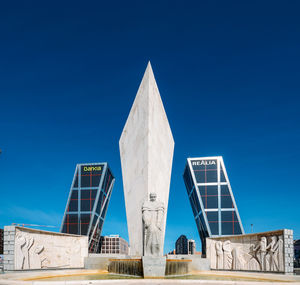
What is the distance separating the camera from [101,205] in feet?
174

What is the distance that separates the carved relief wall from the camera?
38.9 ft

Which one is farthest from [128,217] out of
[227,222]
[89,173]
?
[89,173]

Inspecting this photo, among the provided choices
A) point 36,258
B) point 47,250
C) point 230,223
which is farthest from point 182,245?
point 36,258

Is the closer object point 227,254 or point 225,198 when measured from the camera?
point 227,254

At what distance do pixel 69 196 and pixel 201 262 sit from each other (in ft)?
127

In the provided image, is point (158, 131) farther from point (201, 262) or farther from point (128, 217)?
point (201, 262)

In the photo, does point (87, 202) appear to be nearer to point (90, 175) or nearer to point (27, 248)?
point (90, 175)

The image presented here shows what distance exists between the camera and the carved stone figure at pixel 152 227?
10.7 metres

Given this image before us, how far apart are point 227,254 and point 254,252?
5.56 ft

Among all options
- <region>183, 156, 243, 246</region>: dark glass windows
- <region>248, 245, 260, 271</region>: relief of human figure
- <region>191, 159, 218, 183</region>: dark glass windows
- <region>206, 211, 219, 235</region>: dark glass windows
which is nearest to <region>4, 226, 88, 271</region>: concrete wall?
<region>248, 245, 260, 271</region>: relief of human figure

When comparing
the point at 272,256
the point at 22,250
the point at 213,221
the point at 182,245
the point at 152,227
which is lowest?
the point at 182,245

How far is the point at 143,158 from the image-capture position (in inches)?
695

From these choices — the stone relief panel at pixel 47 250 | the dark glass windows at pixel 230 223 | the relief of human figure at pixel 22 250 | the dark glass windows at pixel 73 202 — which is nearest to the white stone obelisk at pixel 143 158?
the stone relief panel at pixel 47 250

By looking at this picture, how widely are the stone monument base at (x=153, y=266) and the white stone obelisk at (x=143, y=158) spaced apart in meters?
5.71
